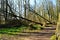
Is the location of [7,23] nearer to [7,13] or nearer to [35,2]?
[7,13]

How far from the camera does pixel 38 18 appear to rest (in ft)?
93.7

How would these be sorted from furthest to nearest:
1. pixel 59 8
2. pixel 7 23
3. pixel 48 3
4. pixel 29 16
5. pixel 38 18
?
pixel 48 3
pixel 38 18
pixel 29 16
pixel 7 23
pixel 59 8

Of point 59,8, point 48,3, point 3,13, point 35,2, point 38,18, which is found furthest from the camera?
point 48,3

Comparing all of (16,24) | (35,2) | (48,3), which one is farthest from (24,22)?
(48,3)

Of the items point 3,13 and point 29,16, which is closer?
point 3,13

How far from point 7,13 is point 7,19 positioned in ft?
4.87

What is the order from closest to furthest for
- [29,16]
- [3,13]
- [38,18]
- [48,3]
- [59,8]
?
[59,8] → [3,13] → [29,16] → [38,18] → [48,3]

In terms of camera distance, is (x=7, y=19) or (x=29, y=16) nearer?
(x=7, y=19)

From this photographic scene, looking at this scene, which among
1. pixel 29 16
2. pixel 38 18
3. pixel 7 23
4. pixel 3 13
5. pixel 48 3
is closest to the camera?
pixel 3 13

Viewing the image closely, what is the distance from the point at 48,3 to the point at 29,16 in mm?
7960

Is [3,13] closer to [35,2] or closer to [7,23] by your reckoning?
[7,23]

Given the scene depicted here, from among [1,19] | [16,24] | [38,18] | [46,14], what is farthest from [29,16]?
[46,14]

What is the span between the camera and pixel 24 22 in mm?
23359

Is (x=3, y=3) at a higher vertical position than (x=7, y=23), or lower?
higher
